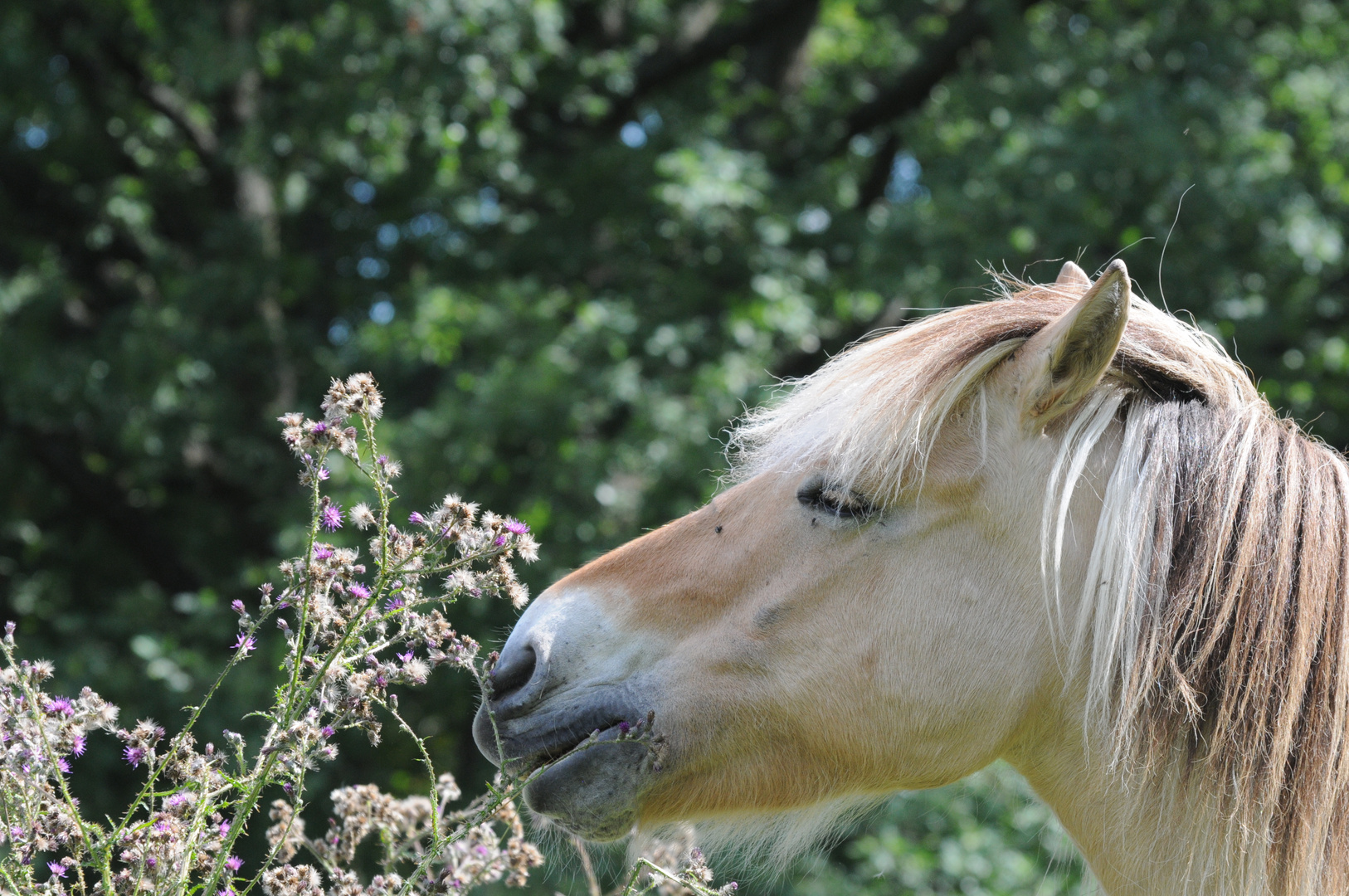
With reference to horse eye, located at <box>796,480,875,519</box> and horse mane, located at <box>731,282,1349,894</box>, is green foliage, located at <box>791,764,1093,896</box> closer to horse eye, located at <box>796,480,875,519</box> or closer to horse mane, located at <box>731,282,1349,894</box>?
horse mane, located at <box>731,282,1349,894</box>

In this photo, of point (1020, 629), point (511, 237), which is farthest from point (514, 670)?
point (511, 237)

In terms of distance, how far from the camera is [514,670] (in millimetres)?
1520

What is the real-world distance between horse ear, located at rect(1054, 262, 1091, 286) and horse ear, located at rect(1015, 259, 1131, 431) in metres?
0.39

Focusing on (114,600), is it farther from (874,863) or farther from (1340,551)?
(1340,551)

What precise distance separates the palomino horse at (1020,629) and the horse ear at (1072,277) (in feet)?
0.84

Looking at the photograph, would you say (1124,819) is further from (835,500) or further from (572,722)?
(572,722)

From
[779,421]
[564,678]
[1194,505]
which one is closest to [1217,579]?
[1194,505]

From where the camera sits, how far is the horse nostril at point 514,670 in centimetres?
152

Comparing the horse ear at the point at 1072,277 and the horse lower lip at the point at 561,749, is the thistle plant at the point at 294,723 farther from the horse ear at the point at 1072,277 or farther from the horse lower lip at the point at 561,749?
the horse ear at the point at 1072,277

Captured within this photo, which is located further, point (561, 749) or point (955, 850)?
point (955, 850)

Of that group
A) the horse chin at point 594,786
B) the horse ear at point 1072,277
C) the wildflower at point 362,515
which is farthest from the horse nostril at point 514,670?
the horse ear at point 1072,277

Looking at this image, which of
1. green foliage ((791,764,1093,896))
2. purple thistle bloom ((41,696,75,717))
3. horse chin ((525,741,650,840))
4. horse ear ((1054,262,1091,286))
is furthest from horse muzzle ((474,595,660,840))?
green foliage ((791,764,1093,896))

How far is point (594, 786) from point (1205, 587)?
92 centimetres

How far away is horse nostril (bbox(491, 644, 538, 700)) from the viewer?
152cm
